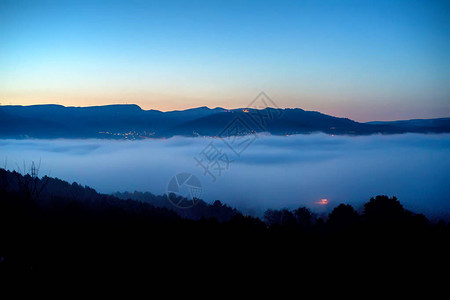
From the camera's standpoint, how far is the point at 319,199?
6363 inches

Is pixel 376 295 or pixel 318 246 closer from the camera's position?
pixel 376 295

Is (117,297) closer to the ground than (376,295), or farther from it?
farther from it

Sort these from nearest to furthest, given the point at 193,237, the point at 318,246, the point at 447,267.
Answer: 1. the point at 447,267
2. the point at 193,237
3. the point at 318,246

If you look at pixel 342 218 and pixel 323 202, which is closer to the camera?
pixel 342 218

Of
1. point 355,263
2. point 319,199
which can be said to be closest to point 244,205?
point 319,199

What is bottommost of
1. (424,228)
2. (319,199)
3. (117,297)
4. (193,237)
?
(319,199)

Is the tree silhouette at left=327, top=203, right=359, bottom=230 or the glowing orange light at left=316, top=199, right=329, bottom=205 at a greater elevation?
the tree silhouette at left=327, top=203, right=359, bottom=230

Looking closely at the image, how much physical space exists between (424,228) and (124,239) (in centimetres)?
4459

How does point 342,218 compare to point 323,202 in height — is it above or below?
above

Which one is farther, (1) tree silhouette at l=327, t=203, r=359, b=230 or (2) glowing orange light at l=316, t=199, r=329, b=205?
(2) glowing orange light at l=316, t=199, r=329, b=205

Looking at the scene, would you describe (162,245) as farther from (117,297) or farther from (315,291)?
(315,291)

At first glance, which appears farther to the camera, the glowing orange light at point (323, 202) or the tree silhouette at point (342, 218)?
the glowing orange light at point (323, 202)

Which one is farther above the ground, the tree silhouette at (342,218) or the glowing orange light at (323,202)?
the tree silhouette at (342,218)

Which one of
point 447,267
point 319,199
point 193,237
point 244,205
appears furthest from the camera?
point 319,199
